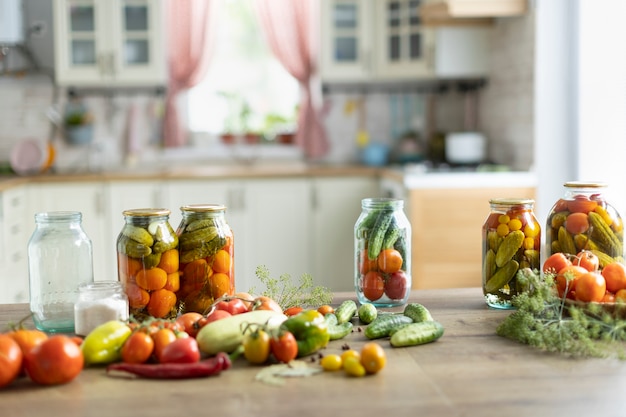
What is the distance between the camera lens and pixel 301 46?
577cm

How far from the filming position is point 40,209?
5105 mm

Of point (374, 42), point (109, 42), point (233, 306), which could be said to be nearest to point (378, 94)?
point (374, 42)

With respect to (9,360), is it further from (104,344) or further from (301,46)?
(301,46)

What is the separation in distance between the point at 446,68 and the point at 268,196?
1433 millimetres

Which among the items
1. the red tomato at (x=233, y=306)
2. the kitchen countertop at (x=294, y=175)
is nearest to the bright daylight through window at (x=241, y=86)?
the kitchen countertop at (x=294, y=175)

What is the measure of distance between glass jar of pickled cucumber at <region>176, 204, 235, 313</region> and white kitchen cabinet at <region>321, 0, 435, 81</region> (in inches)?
151

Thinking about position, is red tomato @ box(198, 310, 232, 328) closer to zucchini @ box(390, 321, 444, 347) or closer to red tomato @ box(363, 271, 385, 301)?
zucchini @ box(390, 321, 444, 347)

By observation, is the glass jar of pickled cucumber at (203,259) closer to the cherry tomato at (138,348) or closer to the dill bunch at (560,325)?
the cherry tomato at (138,348)

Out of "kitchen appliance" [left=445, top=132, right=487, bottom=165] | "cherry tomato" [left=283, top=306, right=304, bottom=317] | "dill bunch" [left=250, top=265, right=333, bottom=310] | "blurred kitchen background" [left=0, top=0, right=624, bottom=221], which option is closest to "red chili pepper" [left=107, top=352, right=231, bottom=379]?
"cherry tomato" [left=283, top=306, right=304, bottom=317]

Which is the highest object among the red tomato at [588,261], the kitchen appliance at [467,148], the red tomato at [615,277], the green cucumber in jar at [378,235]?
the kitchen appliance at [467,148]

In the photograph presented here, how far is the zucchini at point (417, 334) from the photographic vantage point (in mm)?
1584

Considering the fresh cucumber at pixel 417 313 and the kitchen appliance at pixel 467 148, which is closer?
the fresh cucumber at pixel 417 313

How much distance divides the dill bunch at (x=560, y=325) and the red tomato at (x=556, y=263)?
2.2 inches

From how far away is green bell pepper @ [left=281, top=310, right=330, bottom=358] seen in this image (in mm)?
1503
